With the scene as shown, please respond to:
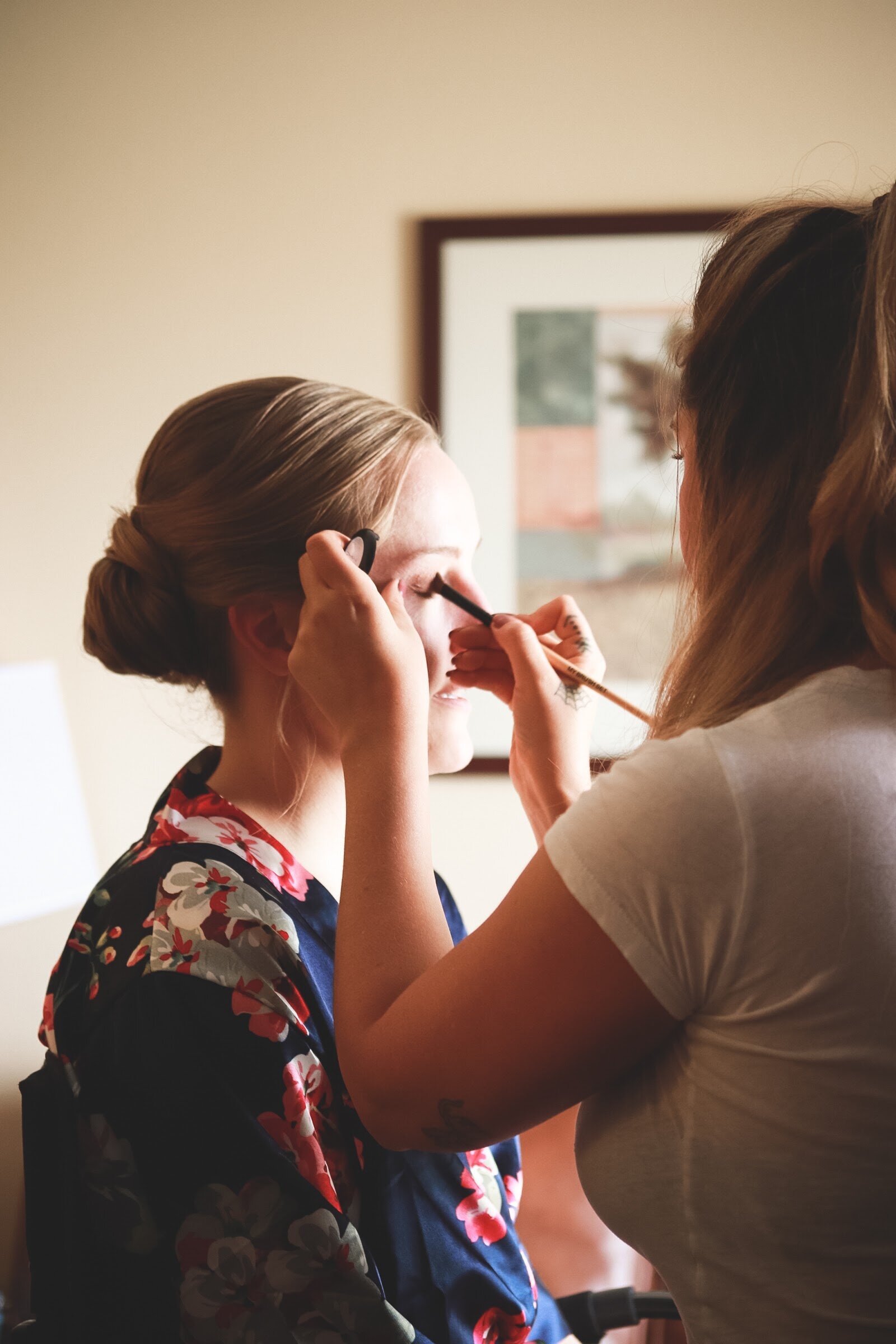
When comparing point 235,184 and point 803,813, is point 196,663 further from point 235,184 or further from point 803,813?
point 235,184

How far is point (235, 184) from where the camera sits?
73.3 inches

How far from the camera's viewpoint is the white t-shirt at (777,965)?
523mm

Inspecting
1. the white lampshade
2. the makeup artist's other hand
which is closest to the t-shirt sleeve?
the makeup artist's other hand

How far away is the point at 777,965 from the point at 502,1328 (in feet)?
1.81

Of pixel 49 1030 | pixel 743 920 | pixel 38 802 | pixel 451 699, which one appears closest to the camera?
pixel 743 920

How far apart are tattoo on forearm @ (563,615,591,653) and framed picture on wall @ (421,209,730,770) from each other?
70 cm

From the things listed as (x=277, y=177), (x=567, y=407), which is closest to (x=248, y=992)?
(x=567, y=407)

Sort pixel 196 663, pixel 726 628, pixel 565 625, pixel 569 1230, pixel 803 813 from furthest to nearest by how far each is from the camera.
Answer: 1. pixel 569 1230
2. pixel 565 625
3. pixel 196 663
4. pixel 726 628
5. pixel 803 813

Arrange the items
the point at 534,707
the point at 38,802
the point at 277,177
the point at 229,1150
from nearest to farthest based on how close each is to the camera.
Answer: the point at 229,1150
the point at 534,707
the point at 38,802
the point at 277,177

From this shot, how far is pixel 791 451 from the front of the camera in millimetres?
628

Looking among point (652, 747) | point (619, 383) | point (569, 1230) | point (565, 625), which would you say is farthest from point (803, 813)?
point (619, 383)

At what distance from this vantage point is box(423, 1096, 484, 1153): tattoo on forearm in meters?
0.60

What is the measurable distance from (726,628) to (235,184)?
159 cm

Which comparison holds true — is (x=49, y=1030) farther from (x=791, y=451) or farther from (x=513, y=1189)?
(x=791, y=451)
